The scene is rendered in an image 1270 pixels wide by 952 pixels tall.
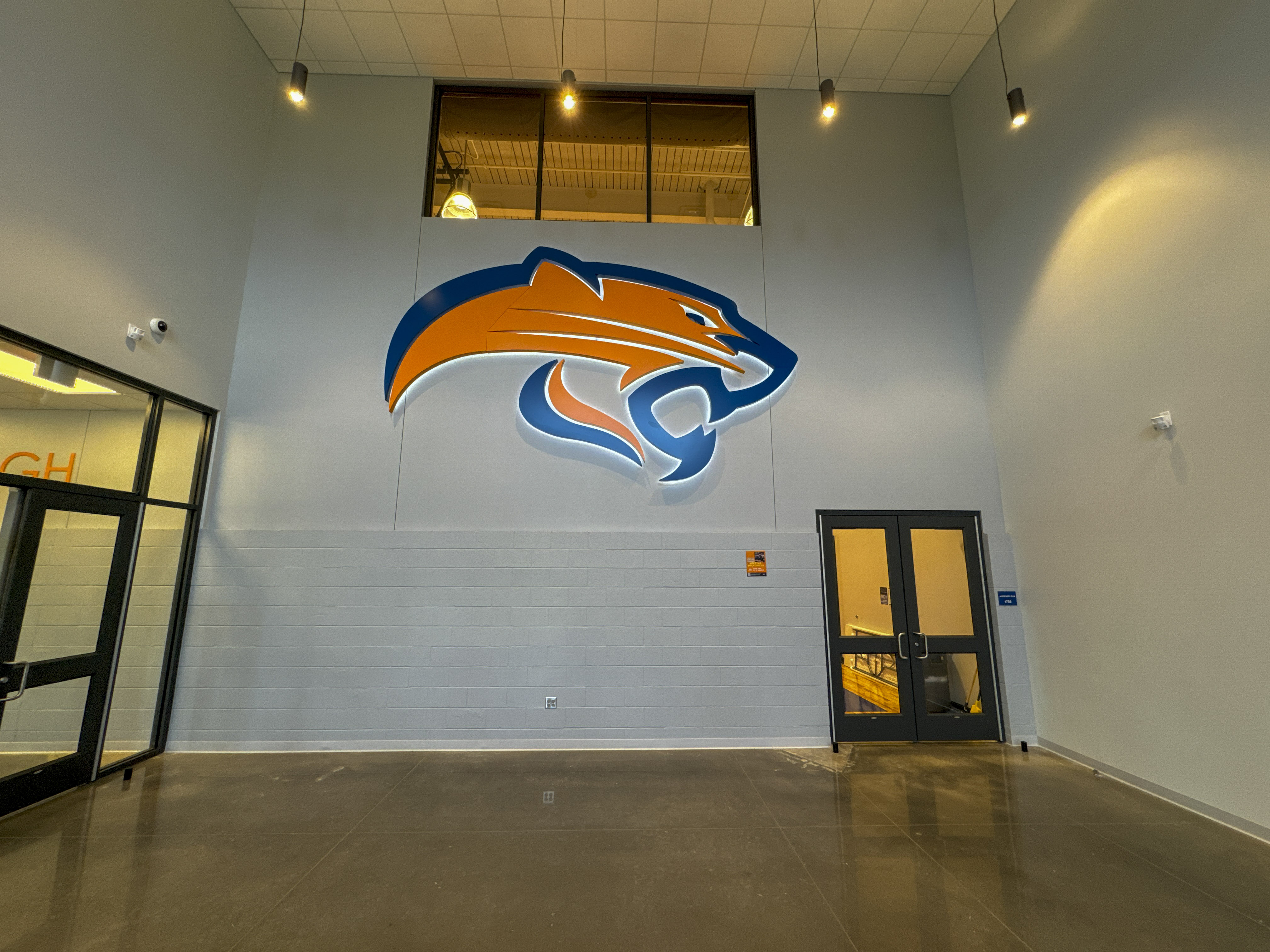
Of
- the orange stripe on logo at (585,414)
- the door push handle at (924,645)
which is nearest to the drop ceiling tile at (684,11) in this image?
the orange stripe on logo at (585,414)

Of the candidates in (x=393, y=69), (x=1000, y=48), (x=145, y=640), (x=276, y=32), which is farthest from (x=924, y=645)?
(x=276, y=32)

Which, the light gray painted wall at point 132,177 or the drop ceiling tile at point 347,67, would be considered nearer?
the light gray painted wall at point 132,177

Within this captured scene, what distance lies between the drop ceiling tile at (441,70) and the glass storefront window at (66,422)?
4.23 metres

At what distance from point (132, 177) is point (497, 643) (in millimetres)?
4480

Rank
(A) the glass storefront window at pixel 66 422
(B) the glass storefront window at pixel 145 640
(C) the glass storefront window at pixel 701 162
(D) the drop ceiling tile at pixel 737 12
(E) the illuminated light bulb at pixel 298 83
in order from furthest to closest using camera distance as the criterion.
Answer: (C) the glass storefront window at pixel 701 162 → (D) the drop ceiling tile at pixel 737 12 → (B) the glass storefront window at pixel 145 640 → (E) the illuminated light bulb at pixel 298 83 → (A) the glass storefront window at pixel 66 422

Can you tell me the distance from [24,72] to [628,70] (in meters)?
4.74

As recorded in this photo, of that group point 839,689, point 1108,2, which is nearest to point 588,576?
point 839,689

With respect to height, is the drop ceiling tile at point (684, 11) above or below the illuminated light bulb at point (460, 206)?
above

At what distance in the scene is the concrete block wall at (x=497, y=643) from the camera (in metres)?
4.47

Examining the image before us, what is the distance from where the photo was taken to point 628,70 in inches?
225

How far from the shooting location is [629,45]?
5438mm

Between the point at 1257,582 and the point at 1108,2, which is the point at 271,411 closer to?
the point at 1257,582

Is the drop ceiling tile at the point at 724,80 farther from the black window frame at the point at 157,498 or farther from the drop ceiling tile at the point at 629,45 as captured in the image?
the black window frame at the point at 157,498

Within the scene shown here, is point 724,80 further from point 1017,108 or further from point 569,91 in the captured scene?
point 1017,108
